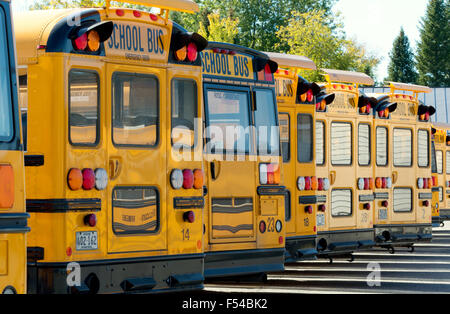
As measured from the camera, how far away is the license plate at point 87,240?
7.72 metres

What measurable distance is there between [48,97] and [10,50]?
1874 mm

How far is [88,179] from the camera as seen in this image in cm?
782

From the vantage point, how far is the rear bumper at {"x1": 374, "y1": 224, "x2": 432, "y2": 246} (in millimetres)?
16062

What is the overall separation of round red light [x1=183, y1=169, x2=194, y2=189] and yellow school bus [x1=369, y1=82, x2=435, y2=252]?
7496 millimetres

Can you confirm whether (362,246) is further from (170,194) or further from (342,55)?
(342,55)

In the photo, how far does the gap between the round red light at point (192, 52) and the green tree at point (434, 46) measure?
263 ft

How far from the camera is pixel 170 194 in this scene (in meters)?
8.70

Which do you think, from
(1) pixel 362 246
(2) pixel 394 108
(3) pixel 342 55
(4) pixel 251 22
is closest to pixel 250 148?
(1) pixel 362 246

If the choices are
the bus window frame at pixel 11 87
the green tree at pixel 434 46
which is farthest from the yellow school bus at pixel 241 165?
the green tree at pixel 434 46

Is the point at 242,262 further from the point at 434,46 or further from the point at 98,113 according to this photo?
the point at 434,46

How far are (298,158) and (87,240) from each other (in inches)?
223

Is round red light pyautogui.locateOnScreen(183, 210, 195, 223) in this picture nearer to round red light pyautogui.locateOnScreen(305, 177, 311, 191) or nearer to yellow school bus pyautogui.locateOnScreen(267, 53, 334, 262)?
yellow school bus pyautogui.locateOnScreen(267, 53, 334, 262)

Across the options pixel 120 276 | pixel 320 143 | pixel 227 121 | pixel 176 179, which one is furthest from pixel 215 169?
pixel 320 143

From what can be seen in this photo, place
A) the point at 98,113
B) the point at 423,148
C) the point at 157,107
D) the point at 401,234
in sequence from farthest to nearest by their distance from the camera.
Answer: the point at 423,148
the point at 401,234
the point at 157,107
the point at 98,113
